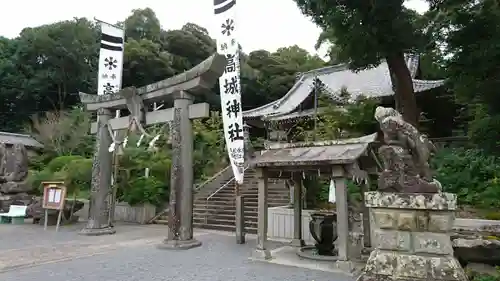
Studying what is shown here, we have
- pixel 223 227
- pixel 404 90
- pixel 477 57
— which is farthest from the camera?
pixel 223 227

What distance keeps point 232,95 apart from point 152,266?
14.9 feet

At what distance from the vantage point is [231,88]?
915 centimetres

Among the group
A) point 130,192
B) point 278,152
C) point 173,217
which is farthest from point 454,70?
point 130,192

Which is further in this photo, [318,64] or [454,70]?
[318,64]

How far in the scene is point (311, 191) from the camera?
1170cm

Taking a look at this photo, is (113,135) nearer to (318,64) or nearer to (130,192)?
(130,192)

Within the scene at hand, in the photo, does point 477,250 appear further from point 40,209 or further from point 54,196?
point 40,209

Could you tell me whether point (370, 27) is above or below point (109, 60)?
below

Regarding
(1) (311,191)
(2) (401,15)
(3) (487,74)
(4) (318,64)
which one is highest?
(4) (318,64)

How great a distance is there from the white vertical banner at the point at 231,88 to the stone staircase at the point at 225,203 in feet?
11.2

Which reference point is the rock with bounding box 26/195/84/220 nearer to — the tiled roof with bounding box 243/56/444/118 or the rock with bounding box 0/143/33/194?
the rock with bounding box 0/143/33/194

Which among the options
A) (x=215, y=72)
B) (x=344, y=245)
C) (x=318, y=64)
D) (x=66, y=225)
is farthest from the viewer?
(x=318, y=64)

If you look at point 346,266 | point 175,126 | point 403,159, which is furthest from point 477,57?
point 175,126

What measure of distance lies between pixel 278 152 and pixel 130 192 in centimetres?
890
